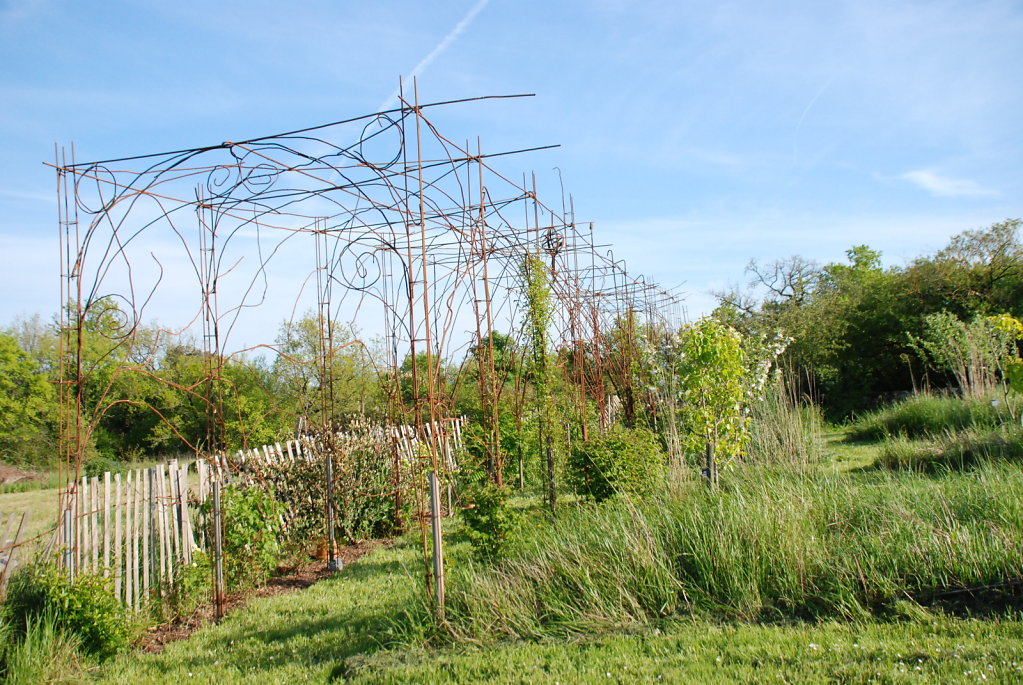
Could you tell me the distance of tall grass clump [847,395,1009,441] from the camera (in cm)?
836

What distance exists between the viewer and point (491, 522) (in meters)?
4.22

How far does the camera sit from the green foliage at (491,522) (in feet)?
13.8

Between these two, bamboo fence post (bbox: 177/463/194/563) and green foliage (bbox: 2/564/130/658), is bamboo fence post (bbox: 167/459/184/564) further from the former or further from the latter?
green foliage (bbox: 2/564/130/658)

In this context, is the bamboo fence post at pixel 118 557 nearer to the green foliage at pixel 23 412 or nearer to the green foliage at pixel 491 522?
the green foliage at pixel 491 522

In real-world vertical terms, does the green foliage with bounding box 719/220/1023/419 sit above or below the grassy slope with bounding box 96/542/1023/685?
above

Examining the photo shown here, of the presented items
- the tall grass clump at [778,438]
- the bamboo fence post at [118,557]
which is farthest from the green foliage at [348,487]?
the tall grass clump at [778,438]

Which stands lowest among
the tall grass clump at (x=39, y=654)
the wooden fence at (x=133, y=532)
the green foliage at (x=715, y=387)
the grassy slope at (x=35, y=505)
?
the tall grass clump at (x=39, y=654)

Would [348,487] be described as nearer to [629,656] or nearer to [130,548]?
[130,548]

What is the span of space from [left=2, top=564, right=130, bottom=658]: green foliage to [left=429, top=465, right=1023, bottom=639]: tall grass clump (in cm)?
193

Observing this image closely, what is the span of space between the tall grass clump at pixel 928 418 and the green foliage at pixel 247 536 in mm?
6835

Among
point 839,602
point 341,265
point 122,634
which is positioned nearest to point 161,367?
point 341,265

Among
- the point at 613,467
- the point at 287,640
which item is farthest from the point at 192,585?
the point at 613,467

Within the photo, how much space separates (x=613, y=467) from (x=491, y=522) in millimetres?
1558

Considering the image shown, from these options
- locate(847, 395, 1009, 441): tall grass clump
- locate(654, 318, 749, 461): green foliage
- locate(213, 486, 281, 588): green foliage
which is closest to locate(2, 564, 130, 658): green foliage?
locate(213, 486, 281, 588): green foliage
